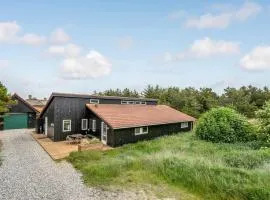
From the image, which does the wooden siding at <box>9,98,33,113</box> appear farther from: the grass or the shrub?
the shrub

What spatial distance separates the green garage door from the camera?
34.6 metres

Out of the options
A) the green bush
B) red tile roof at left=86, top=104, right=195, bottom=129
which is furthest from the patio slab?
the green bush

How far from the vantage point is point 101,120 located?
24.7 metres

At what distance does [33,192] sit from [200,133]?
710 inches

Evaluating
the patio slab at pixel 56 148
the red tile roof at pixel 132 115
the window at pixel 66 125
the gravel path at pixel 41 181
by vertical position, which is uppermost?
the red tile roof at pixel 132 115

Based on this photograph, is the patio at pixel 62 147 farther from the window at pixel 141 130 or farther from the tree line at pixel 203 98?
the tree line at pixel 203 98

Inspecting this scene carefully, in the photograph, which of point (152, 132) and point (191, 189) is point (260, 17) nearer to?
point (191, 189)

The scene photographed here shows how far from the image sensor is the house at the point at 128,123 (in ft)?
76.1

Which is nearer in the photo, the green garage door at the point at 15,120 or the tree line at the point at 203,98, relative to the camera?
the green garage door at the point at 15,120

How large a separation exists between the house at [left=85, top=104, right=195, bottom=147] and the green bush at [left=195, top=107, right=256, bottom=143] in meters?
5.10

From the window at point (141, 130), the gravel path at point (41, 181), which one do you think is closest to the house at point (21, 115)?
the gravel path at point (41, 181)

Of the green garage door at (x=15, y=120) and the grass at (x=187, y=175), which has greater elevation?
the green garage door at (x=15, y=120)

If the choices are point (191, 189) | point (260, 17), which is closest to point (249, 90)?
point (260, 17)

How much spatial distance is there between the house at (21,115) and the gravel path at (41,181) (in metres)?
16.9
